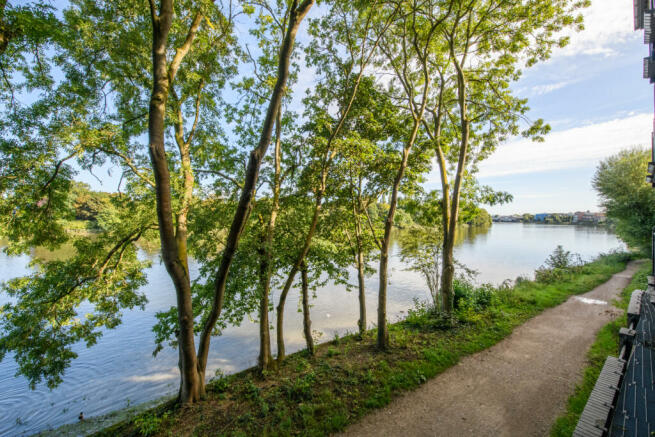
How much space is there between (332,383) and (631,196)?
79.5 ft

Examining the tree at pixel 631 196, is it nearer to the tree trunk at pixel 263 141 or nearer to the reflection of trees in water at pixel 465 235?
the reflection of trees in water at pixel 465 235

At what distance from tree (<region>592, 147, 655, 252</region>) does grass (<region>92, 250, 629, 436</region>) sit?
16.1m

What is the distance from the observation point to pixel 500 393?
4.90m

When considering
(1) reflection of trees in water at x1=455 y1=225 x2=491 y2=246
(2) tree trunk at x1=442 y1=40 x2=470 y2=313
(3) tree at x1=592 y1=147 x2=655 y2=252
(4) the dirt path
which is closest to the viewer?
(4) the dirt path

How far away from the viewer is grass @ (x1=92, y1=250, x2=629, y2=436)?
4.54 m

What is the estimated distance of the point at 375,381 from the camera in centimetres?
539

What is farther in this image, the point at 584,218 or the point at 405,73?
the point at 584,218

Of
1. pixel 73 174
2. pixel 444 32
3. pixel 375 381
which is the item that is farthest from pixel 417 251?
pixel 73 174

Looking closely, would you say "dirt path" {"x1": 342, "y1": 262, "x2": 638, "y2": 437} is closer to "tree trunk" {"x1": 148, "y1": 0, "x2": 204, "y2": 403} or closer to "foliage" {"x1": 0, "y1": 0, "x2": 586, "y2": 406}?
"foliage" {"x1": 0, "y1": 0, "x2": 586, "y2": 406}

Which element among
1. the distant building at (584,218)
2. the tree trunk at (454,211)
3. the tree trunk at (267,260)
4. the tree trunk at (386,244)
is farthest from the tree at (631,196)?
the distant building at (584,218)

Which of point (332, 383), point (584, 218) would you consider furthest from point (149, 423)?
point (584, 218)

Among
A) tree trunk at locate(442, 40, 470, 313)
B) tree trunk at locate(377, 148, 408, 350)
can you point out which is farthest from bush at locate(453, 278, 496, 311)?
tree trunk at locate(377, 148, 408, 350)

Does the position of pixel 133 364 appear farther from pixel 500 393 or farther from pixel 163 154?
pixel 500 393

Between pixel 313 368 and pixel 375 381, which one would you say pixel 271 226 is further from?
pixel 375 381
